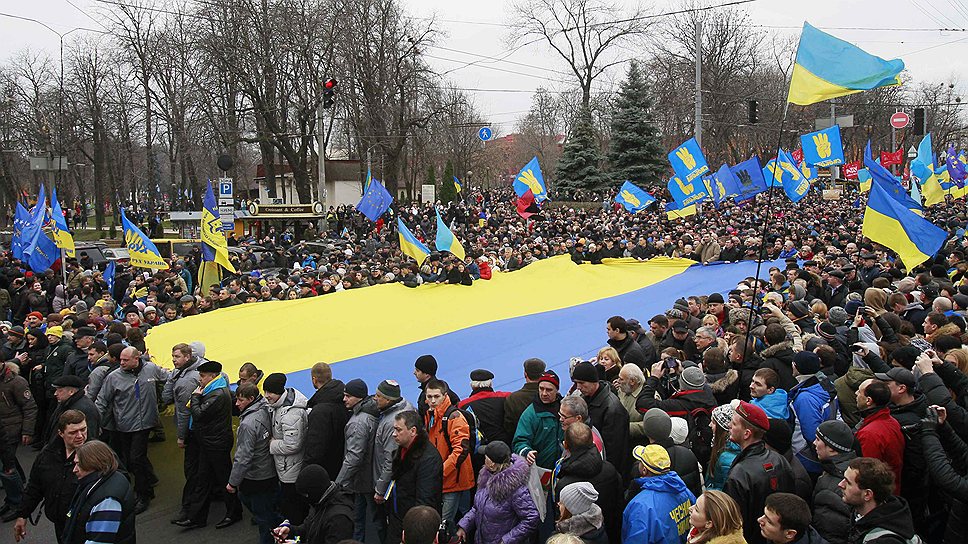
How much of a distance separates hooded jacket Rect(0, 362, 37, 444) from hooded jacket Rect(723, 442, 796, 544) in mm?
7145

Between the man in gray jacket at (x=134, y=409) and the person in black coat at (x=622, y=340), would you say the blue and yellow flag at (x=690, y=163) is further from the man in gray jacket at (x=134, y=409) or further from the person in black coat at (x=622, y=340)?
the man in gray jacket at (x=134, y=409)

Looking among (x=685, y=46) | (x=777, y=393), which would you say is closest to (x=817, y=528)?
(x=777, y=393)

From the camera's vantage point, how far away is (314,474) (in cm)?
446

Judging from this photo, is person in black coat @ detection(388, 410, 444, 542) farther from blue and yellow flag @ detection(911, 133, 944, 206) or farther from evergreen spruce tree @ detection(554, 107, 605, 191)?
evergreen spruce tree @ detection(554, 107, 605, 191)

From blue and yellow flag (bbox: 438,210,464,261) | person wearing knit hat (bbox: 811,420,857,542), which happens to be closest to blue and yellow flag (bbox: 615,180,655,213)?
blue and yellow flag (bbox: 438,210,464,261)

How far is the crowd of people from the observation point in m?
4.31

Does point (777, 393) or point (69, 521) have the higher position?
point (777, 393)

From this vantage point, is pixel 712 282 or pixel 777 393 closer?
pixel 777 393

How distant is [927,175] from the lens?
67.4 feet

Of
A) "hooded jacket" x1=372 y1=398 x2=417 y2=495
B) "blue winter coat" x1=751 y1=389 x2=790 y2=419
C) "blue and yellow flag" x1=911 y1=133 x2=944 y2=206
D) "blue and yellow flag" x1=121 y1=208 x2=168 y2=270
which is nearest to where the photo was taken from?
"blue winter coat" x1=751 y1=389 x2=790 y2=419

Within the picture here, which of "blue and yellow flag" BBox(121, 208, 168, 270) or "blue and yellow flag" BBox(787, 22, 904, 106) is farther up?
"blue and yellow flag" BBox(787, 22, 904, 106)

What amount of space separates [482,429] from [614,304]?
6.45 metres

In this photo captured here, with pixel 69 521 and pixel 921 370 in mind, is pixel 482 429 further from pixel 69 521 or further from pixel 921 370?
pixel 921 370

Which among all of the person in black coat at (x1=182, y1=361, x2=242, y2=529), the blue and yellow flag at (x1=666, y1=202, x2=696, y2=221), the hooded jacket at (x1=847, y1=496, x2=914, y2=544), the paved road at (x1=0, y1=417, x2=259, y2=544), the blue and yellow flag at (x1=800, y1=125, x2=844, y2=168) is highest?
the blue and yellow flag at (x1=800, y1=125, x2=844, y2=168)
